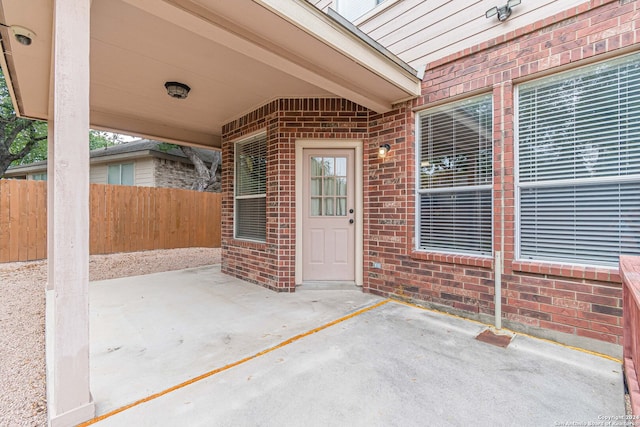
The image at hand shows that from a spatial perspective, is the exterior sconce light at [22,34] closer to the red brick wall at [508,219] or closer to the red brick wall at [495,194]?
the red brick wall at [495,194]

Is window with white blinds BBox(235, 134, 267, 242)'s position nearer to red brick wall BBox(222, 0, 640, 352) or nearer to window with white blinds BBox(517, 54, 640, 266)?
red brick wall BBox(222, 0, 640, 352)

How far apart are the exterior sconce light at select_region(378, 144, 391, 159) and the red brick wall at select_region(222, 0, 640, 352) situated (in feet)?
0.21

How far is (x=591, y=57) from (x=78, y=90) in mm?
3679

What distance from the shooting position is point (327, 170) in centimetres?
427

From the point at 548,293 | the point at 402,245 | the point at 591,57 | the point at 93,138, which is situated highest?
the point at 93,138

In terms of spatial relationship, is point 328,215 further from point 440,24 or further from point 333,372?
point 440,24

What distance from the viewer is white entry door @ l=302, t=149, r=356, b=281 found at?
13.8ft

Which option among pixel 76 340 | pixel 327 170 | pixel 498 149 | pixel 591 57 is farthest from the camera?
pixel 327 170

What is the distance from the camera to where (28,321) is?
10.4 ft

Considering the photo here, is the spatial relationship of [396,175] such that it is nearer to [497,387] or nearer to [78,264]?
[497,387]

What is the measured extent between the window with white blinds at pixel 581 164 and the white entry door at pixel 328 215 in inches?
81.5

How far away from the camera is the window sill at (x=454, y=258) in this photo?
293 cm

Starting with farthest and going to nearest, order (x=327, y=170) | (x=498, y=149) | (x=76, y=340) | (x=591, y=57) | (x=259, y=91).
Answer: (x=327, y=170) → (x=259, y=91) → (x=498, y=149) → (x=591, y=57) → (x=76, y=340)

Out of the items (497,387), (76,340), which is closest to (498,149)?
(497,387)
